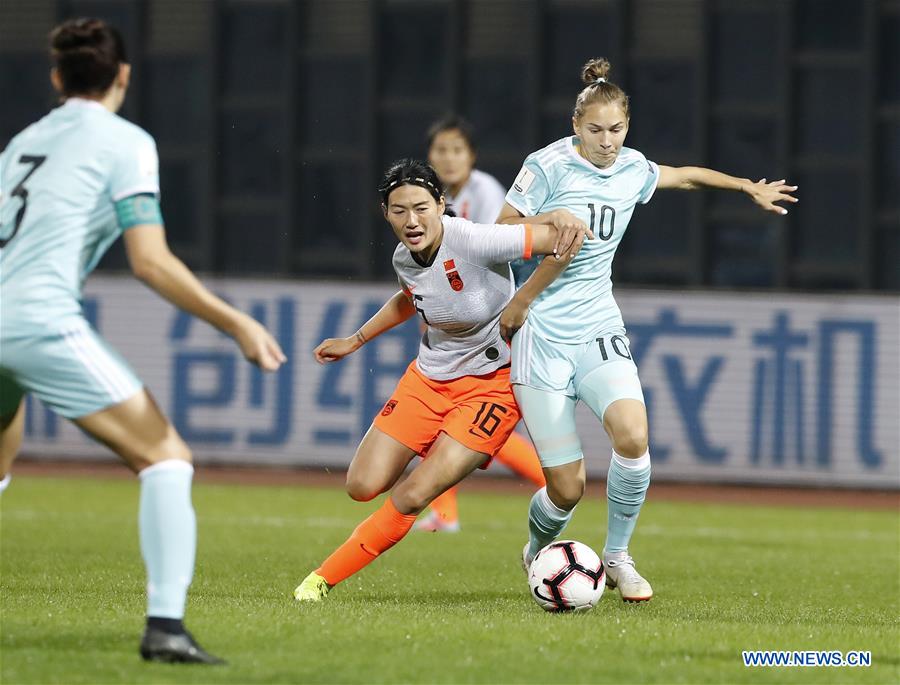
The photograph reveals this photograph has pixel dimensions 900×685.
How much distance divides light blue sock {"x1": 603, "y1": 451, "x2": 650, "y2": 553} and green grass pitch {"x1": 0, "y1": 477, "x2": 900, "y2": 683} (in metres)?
0.32

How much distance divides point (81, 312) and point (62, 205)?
349mm

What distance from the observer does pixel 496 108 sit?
16781 mm

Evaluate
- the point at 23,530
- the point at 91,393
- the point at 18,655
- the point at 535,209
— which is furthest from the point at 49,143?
the point at 23,530

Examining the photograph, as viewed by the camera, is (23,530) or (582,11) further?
(582,11)

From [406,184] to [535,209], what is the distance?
0.63 m

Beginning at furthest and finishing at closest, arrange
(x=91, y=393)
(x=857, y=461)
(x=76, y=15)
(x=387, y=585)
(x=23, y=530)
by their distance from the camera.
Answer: (x=76, y=15)
(x=857, y=461)
(x=23, y=530)
(x=387, y=585)
(x=91, y=393)

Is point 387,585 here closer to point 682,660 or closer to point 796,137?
point 682,660

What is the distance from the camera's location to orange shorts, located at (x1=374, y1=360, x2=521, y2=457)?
7590 millimetres

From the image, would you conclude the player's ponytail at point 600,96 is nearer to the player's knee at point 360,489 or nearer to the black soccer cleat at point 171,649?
the player's knee at point 360,489

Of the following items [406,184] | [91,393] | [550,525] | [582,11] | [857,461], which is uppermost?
[582,11]

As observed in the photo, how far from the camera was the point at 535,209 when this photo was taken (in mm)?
7602

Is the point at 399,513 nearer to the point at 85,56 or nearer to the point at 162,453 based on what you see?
the point at 162,453

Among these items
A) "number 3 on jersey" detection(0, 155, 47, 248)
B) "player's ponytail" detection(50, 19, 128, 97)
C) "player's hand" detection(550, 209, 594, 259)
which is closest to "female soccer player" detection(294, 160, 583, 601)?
"player's hand" detection(550, 209, 594, 259)

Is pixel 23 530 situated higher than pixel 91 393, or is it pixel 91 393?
pixel 91 393
